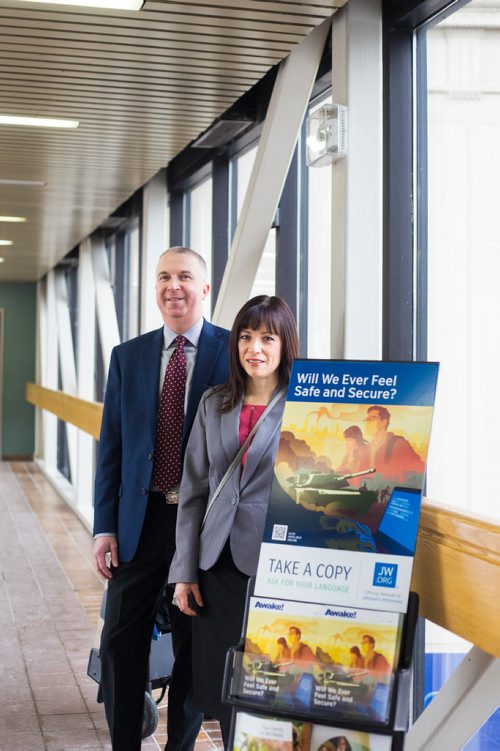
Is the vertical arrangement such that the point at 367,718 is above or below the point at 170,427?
below

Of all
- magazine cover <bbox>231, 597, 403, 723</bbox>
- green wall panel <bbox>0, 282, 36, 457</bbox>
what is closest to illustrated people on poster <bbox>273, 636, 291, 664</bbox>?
magazine cover <bbox>231, 597, 403, 723</bbox>

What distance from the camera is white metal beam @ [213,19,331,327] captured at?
3.98 meters

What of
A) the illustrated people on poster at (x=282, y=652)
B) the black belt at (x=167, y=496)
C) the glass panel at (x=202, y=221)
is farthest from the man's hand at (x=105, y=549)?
the glass panel at (x=202, y=221)

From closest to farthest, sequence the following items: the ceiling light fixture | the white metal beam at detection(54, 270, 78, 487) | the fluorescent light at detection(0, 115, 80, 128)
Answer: the ceiling light fixture < the fluorescent light at detection(0, 115, 80, 128) < the white metal beam at detection(54, 270, 78, 487)

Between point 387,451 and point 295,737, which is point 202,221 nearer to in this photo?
point 387,451

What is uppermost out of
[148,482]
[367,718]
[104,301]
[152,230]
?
[152,230]

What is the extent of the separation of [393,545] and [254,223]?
2.40m

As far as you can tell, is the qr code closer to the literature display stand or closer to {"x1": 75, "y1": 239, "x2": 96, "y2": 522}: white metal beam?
the literature display stand

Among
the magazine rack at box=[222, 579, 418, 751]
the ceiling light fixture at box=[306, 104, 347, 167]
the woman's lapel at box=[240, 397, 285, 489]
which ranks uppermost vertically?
the ceiling light fixture at box=[306, 104, 347, 167]

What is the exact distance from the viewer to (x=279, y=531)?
95.7 inches

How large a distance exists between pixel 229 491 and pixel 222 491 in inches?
1.0

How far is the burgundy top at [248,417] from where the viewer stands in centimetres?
284

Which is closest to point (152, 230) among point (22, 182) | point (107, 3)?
point (22, 182)

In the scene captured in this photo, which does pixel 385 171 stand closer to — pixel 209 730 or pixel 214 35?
pixel 214 35
